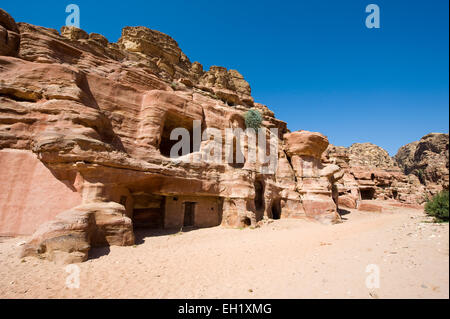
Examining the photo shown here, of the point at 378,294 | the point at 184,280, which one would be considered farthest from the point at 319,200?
the point at 378,294

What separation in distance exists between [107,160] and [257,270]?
26.4 ft

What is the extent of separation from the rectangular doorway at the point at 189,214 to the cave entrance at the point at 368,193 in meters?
30.5

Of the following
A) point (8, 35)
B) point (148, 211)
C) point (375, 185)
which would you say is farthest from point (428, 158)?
point (8, 35)

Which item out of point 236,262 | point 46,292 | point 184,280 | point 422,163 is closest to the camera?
point 46,292

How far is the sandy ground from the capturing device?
327 centimetres

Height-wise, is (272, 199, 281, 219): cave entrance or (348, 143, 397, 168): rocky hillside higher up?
(348, 143, 397, 168): rocky hillside

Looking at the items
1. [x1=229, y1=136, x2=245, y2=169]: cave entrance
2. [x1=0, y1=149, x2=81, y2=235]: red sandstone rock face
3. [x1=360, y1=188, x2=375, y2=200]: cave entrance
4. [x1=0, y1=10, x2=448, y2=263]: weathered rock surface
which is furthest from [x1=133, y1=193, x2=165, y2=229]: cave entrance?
[x1=360, y1=188, x2=375, y2=200]: cave entrance

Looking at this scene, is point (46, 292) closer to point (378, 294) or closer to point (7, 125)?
point (378, 294)

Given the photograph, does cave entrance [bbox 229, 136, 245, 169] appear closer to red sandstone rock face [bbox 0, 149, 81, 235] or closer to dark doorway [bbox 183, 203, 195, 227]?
dark doorway [bbox 183, 203, 195, 227]

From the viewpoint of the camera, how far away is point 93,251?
816 cm

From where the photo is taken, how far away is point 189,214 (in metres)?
15.5

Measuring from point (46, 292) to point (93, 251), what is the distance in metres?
2.72

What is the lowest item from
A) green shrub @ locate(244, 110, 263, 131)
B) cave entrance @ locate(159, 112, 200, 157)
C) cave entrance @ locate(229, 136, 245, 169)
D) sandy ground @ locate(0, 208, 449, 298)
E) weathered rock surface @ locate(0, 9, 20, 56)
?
sandy ground @ locate(0, 208, 449, 298)

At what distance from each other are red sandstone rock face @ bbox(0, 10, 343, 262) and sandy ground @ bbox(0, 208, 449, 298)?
108 cm
